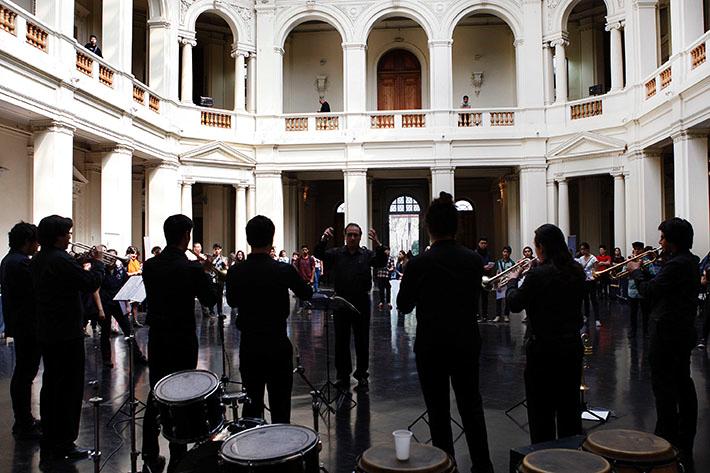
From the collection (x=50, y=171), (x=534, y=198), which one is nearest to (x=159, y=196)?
(x=50, y=171)

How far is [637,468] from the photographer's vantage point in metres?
2.92

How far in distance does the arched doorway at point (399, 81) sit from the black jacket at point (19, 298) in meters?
19.8

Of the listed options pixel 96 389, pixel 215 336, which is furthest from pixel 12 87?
pixel 96 389

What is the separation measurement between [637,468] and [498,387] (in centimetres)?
441

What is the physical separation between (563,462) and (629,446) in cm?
50

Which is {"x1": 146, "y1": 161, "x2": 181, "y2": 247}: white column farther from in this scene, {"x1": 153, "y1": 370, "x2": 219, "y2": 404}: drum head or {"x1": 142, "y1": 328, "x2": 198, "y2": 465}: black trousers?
{"x1": 153, "y1": 370, "x2": 219, "y2": 404}: drum head

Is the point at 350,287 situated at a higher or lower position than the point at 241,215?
lower

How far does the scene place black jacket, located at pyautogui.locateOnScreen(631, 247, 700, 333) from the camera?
15.7 ft

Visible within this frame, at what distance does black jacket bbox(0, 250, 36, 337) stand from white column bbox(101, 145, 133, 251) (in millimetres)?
10424

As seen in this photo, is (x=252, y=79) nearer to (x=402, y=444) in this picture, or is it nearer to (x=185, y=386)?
(x=185, y=386)

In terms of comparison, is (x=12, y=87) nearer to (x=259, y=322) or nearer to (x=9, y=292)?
(x=9, y=292)

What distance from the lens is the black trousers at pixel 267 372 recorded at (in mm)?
4211

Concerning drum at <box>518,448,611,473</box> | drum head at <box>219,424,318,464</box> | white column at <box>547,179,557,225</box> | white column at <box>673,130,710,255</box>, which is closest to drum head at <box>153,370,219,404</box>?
drum head at <box>219,424,318,464</box>

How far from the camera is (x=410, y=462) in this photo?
2762 millimetres
